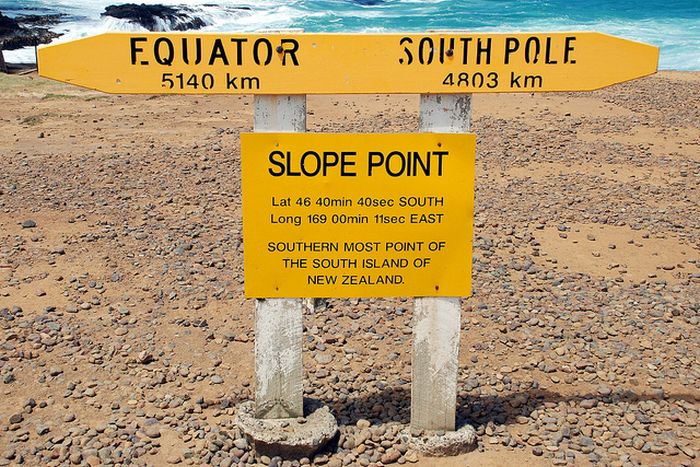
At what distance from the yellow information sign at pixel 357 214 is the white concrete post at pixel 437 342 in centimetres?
7

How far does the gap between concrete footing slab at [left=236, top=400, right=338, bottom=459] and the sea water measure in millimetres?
33035

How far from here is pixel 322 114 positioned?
13.6 m

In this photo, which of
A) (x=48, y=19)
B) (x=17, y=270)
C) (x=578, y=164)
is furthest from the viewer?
(x=48, y=19)

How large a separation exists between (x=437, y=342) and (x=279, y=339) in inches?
31.5

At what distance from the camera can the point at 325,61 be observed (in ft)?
12.3

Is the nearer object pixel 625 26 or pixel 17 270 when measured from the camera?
pixel 17 270

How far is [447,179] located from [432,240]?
32cm

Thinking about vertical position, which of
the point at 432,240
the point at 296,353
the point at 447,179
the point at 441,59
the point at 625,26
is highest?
the point at 441,59

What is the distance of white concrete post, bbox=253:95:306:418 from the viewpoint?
12.7 ft

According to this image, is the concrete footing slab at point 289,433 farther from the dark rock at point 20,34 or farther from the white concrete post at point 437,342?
the dark rock at point 20,34

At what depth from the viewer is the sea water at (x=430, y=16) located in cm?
3915

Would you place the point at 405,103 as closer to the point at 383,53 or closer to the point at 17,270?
the point at 17,270

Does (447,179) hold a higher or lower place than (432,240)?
higher

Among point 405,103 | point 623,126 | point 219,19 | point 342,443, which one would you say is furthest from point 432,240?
point 219,19
